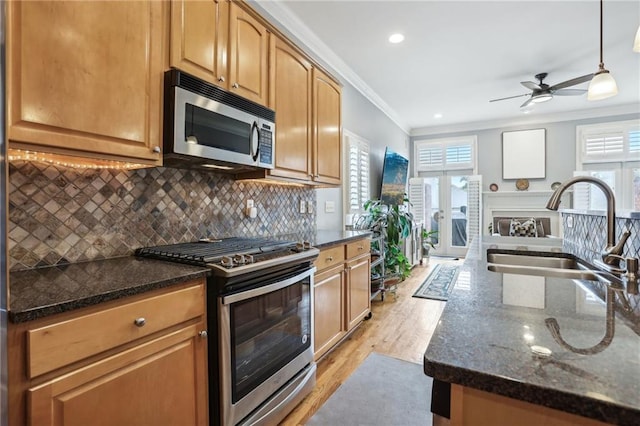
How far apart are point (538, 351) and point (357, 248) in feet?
7.51

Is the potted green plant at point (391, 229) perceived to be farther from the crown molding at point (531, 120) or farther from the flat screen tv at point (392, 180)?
the crown molding at point (531, 120)

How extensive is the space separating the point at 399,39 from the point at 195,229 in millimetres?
2709

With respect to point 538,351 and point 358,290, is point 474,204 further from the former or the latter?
point 538,351

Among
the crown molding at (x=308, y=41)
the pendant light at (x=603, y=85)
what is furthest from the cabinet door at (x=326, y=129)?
the pendant light at (x=603, y=85)

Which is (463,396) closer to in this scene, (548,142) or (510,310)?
(510,310)

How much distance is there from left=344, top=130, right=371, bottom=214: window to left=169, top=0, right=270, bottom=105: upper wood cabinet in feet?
6.30

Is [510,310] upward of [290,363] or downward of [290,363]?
upward

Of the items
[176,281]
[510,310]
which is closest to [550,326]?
[510,310]

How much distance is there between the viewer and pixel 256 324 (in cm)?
157

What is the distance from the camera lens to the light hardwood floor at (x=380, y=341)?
202 cm

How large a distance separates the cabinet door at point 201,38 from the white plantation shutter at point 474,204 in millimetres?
5879

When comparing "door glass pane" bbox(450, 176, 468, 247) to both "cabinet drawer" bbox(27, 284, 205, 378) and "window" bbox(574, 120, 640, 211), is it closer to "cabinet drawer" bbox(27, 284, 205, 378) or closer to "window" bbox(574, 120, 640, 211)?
"window" bbox(574, 120, 640, 211)

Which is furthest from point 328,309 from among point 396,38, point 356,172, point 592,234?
point 396,38

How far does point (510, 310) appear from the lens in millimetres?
782
